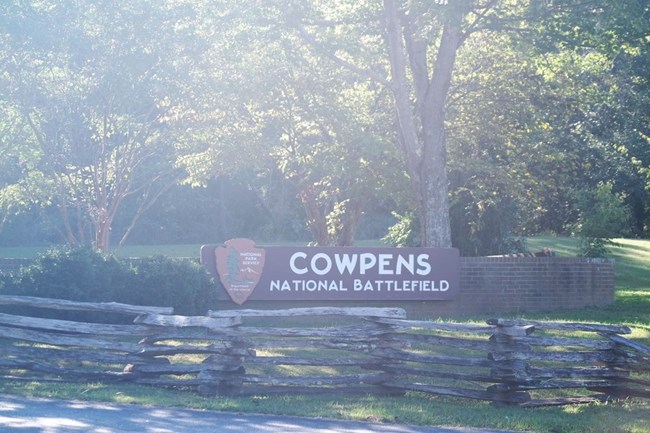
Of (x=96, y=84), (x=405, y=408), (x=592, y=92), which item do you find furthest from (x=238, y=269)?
(x=592, y=92)

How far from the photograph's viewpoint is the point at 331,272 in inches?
704

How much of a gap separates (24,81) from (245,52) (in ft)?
16.0

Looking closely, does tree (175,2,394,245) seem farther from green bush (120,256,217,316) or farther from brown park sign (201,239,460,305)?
green bush (120,256,217,316)

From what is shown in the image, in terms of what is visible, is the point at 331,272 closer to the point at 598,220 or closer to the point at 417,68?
the point at 417,68

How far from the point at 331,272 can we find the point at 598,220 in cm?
1337

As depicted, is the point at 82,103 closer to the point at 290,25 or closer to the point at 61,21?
the point at 61,21

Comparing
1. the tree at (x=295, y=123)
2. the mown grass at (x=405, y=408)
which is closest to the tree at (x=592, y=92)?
the tree at (x=295, y=123)

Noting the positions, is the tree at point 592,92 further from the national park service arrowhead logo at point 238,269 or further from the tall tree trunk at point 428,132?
the national park service arrowhead logo at point 238,269

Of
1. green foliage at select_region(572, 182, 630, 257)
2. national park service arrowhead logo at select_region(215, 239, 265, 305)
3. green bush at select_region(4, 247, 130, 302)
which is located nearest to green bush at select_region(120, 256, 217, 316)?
green bush at select_region(4, 247, 130, 302)

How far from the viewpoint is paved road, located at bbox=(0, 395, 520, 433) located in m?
9.81

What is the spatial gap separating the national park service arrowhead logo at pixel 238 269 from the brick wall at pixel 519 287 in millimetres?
292

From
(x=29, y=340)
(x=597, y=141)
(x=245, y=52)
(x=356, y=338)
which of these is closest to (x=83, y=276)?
(x=29, y=340)

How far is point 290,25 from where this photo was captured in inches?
727

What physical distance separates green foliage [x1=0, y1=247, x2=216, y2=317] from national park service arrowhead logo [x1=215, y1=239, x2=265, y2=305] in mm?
673
